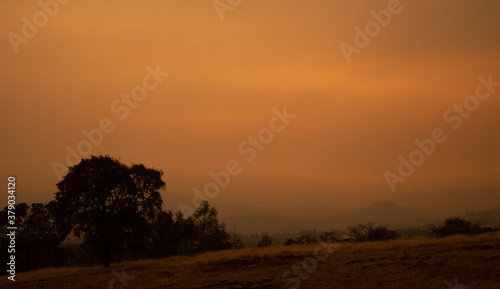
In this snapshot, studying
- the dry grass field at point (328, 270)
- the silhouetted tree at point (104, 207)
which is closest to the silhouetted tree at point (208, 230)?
the silhouetted tree at point (104, 207)

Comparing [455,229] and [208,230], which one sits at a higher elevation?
[208,230]

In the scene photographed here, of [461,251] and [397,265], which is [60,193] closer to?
[397,265]

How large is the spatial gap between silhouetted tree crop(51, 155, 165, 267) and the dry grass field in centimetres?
380

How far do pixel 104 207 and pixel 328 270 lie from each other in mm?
24969

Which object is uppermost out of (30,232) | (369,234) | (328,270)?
(30,232)

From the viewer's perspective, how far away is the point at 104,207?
40.4 metres

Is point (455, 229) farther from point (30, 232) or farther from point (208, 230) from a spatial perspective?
point (30, 232)

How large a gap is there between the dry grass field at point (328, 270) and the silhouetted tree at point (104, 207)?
Result: 380cm

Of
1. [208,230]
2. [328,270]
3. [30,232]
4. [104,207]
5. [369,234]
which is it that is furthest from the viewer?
[208,230]

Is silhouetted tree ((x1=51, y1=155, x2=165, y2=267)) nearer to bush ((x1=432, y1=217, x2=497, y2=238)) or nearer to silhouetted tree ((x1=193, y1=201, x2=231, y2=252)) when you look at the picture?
silhouetted tree ((x1=193, y1=201, x2=231, y2=252))

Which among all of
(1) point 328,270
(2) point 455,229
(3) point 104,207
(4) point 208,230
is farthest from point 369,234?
(4) point 208,230

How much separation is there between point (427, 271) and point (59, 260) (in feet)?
190

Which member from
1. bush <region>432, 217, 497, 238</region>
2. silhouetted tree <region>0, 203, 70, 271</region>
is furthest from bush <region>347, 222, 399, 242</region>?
silhouetted tree <region>0, 203, 70, 271</region>

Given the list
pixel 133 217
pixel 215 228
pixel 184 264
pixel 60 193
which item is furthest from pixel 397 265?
pixel 215 228
